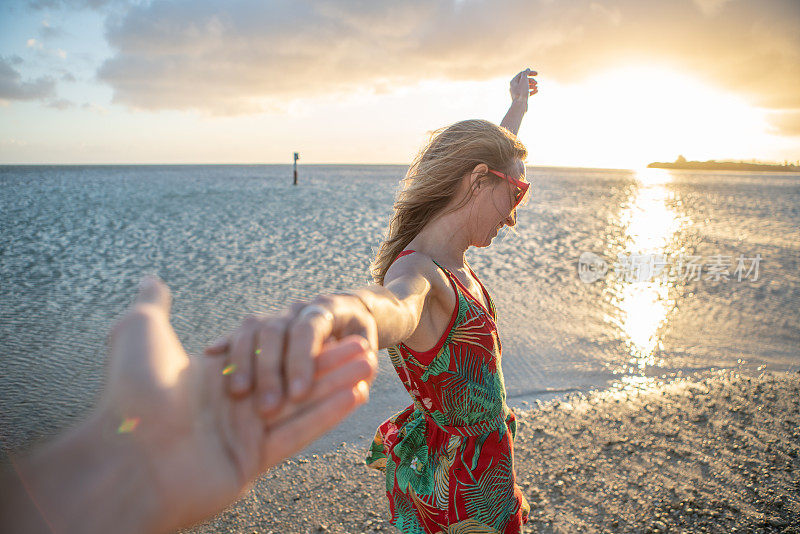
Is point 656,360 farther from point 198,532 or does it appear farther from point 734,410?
point 198,532

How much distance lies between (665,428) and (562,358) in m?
2.12

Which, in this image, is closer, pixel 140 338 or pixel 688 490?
pixel 140 338

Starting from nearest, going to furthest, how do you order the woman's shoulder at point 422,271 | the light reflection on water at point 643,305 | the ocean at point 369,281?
the woman's shoulder at point 422,271, the ocean at point 369,281, the light reflection on water at point 643,305

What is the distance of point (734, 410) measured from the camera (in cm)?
497

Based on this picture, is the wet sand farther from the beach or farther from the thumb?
the thumb

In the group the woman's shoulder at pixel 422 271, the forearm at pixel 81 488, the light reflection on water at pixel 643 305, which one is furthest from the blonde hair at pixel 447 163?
the light reflection on water at pixel 643 305

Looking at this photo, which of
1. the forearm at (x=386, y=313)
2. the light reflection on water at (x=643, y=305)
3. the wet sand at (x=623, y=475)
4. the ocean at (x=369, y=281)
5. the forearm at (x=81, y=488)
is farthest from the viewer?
the light reflection on water at (x=643, y=305)

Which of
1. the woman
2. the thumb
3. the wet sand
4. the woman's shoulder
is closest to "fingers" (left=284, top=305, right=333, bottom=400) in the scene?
the thumb

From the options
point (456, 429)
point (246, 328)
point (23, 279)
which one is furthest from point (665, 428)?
point (23, 279)

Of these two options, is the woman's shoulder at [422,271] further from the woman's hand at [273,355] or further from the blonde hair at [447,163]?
the woman's hand at [273,355]

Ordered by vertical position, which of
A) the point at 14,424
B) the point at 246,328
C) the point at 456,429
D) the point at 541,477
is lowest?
the point at 14,424

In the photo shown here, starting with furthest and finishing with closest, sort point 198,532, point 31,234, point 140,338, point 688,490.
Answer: point 31,234
point 688,490
point 198,532
point 140,338

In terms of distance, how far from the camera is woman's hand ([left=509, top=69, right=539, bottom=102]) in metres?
3.31

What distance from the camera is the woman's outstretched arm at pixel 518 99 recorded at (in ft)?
10.6
